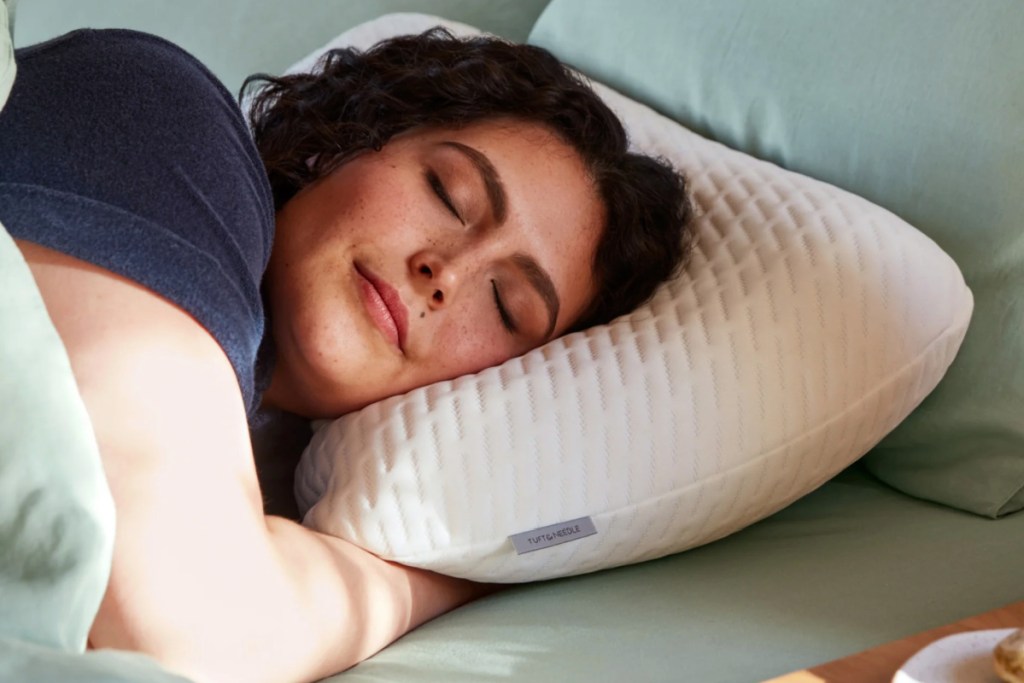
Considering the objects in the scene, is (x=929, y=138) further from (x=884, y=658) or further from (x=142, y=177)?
(x=142, y=177)

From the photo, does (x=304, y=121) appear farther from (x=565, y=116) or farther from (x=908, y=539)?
(x=908, y=539)

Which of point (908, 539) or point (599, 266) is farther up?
point (599, 266)

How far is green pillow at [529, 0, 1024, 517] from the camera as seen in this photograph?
1.10 m

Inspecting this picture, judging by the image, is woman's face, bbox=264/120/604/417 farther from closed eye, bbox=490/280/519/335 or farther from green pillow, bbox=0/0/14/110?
green pillow, bbox=0/0/14/110

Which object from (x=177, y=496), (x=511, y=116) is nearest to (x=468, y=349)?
(x=511, y=116)

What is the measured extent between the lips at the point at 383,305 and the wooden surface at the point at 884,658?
46 cm

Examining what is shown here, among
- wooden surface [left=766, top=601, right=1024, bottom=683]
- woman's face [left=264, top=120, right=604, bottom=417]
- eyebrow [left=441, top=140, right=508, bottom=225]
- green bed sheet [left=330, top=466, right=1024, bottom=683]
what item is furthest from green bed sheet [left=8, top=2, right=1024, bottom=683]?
eyebrow [left=441, top=140, right=508, bottom=225]

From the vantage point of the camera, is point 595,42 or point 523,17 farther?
point 523,17

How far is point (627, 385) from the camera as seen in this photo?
102 centimetres

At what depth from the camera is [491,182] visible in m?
1.09

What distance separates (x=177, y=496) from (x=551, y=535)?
0.34 metres

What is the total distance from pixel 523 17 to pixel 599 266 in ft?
2.02

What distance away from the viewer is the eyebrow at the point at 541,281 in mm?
1093

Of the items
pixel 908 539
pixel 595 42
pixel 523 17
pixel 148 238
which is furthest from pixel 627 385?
pixel 523 17
